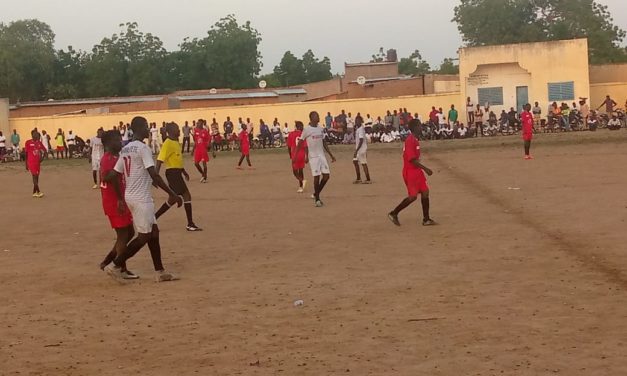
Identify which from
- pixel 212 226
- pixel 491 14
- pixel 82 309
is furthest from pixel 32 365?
pixel 491 14

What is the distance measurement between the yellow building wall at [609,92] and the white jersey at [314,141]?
29299mm

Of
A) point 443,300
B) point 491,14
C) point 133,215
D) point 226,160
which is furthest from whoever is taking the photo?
point 491,14

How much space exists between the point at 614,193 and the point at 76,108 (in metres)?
43.9

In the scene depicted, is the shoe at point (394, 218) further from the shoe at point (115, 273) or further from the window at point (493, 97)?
the window at point (493, 97)

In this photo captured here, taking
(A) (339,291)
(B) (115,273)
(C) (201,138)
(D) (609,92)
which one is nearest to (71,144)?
(C) (201,138)

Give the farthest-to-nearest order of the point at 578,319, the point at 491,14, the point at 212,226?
the point at 491,14
the point at 212,226
the point at 578,319

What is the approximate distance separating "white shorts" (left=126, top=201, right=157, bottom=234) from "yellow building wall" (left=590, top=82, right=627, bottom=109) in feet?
121

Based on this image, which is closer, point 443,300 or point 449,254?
point 443,300

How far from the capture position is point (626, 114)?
39.0 metres

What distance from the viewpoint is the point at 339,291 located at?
8875 mm

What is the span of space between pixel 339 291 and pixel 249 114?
36980 millimetres

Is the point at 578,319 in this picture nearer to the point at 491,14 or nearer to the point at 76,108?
the point at 76,108

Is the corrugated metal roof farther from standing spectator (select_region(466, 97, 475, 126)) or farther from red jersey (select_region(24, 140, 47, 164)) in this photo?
red jersey (select_region(24, 140, 47, 164))

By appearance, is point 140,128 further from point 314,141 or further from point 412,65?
point 412,65
